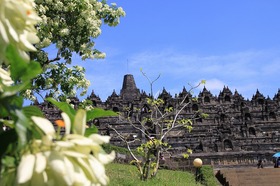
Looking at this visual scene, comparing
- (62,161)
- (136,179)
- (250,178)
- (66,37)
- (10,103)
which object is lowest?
(62,161)

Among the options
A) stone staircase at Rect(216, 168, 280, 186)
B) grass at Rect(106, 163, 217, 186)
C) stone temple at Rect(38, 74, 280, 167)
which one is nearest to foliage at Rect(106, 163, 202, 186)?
grass at Rect(106, 163, 217, 186)

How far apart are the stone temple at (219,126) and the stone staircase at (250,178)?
6.91m

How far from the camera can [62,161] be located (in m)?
0.84

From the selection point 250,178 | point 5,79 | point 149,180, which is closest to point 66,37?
point 149,180

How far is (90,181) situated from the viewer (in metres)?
0.91

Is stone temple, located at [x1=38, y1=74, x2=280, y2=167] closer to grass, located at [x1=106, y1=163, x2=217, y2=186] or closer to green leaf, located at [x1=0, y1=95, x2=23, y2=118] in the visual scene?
grass, located at [x1=106, y1=163, x2=217, y2=186]

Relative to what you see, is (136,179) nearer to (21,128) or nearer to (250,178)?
(250,178)

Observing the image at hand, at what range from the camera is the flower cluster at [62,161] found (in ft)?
2.72

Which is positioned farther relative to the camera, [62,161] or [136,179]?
[136,179]

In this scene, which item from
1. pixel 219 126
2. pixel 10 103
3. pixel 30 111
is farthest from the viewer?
pixel 219 126

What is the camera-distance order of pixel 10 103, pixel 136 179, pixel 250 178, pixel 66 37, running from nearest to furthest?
pixel 10 103, pixel 66 37, pixel 136 179, pixel 250 178

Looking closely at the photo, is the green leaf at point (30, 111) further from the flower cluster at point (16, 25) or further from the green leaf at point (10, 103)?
the flower cluster at point (16, 25)

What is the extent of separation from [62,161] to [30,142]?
0.13 meters

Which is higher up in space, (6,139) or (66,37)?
(66,37)
